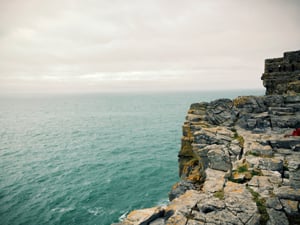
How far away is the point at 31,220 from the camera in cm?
3638

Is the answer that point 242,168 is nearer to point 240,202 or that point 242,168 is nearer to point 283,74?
point 240,202

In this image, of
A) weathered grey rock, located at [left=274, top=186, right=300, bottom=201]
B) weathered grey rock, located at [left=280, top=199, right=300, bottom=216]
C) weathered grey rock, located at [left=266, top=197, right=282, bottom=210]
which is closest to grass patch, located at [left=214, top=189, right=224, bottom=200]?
weathered grey rock, located at [left=266, top=197, right=282, bottom=210]

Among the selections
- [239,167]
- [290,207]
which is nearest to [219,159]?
[239,167]

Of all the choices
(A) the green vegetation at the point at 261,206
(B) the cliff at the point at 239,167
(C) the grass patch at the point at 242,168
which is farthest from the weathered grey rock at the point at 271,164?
(A) the green vegetation at the point at 261,206

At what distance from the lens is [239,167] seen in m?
18.0

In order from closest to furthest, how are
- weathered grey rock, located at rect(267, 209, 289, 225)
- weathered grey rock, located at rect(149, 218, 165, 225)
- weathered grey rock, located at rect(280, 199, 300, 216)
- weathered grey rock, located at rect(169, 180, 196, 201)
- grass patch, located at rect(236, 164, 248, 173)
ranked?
1. weathered grey rock, located at rect(267, 209, 289, 225)
2. weathered grey rock, located at rect(280, 199, 300, 216)
3. weathered grey rock, located at rect(149, 218, 165, 225)
4. grass patch, located at rect(236, 164, 248, 173)
5. weathered grey rock, located at rect(169, 180, 196, 201)

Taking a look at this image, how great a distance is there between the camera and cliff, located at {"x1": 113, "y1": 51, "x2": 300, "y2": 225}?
13102 mm

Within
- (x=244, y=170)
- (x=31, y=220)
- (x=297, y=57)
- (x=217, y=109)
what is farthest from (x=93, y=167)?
(x=297, y=57)

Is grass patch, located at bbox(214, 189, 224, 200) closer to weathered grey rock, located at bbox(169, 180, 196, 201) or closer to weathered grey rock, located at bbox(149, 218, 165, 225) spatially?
weathered grey rock, located at bbox(169, 180, 196, 201)

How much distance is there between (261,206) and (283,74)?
29.5m

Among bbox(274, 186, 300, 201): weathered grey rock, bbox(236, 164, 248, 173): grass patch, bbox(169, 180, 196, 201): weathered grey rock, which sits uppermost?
bbox(236, 164, 248, 173): grass patch

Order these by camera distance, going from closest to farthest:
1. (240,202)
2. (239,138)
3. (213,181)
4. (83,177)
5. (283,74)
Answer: (240,202)
(213,181)
(239,138)
(283,74)
(83,177)

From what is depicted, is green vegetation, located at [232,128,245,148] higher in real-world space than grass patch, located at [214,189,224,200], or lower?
higher

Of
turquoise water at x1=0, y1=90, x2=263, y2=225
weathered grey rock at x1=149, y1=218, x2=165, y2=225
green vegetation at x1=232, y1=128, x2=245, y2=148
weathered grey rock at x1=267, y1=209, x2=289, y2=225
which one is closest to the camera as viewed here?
weathered grey rock at x1=267, y1=209, x2=289, y2=225
